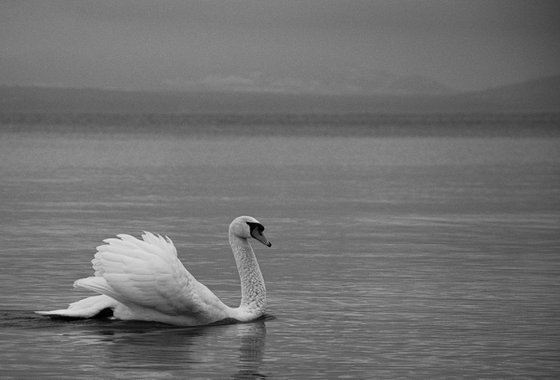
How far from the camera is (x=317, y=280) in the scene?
1800cm

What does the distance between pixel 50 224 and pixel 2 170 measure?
84.3 ft

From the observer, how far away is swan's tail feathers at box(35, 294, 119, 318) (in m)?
14.3

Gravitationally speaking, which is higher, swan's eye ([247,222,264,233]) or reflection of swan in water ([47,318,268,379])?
swan's eye ([247,222,264,233])

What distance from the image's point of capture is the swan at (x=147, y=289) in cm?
1403

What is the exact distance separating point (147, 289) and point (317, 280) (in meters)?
4.38

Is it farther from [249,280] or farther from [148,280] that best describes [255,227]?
[148,280]

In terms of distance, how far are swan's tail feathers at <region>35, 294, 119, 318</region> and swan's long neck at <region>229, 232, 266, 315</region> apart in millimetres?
1482

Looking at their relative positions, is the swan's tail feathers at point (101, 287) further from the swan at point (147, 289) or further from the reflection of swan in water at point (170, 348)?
the reflection of swan in water at point (170, 348)

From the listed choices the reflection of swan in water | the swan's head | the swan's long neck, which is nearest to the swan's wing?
the reflection of swan in water

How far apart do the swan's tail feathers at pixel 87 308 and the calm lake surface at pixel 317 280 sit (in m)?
0.12

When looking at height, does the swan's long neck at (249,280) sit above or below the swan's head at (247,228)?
below

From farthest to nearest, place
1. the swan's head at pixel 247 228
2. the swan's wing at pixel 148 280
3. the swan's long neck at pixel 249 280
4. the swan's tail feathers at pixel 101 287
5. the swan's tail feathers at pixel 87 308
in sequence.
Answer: the swan's head at pixel 247 228
the swan's long neck at pixel 249 280
the swan's tail feathers at pixel 87 308
the swan's tail feathers at pixel 101 287
the swan's wing at pixel 148 280

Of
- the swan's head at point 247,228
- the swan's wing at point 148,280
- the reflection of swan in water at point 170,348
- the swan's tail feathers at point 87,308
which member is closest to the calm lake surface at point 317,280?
the reflection of swan in water at point 170,348

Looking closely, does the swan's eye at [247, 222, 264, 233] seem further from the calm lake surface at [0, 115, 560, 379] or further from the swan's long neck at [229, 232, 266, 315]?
the calm lake surface at [0, 115, 560, 379]
